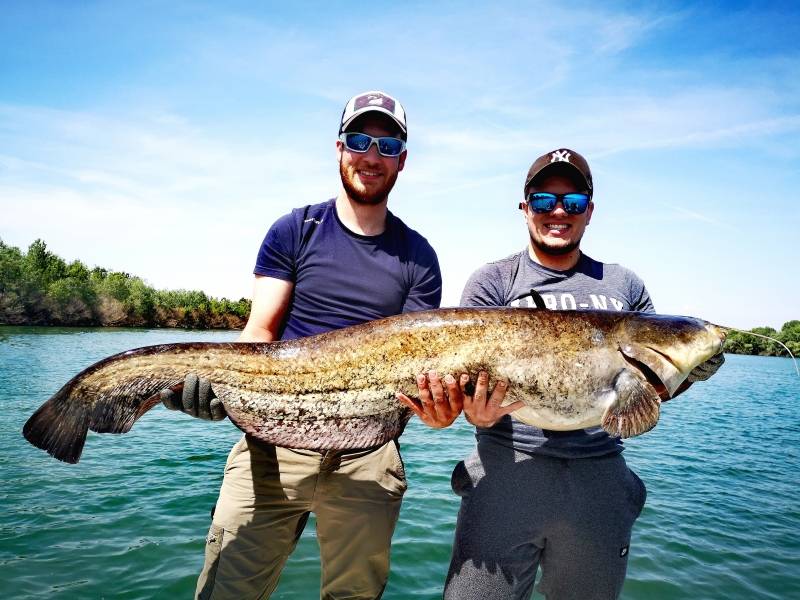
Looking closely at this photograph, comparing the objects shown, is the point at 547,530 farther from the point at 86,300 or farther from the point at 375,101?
the point at 86,300

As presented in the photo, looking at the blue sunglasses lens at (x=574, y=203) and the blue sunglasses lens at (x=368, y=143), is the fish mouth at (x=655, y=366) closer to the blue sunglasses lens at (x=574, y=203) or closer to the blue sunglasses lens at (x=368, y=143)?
the blue sunglasses lens at (x=574, y=203)

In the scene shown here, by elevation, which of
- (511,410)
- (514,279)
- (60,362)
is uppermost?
(514,279)

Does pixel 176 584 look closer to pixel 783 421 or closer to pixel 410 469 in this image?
pixel 410 469

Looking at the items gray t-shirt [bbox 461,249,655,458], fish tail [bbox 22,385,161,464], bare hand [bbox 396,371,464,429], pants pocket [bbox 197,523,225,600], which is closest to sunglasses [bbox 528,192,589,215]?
gray t-shirt [bbox 461,249,655,458]

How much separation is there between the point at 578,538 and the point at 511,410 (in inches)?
31.6

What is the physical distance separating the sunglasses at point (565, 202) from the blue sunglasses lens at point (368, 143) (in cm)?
104

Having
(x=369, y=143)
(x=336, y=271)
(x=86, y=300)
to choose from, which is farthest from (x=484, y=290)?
(x=86, y=300)

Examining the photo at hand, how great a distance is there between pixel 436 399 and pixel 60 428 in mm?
2111

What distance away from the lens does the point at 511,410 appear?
2953 mm

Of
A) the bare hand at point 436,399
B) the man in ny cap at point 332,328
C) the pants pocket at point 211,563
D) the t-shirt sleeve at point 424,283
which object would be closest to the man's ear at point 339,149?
the man in ny cap at point 332,328

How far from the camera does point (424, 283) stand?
3.57 m

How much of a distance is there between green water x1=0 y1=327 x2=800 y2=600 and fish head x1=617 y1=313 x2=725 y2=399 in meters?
4.19

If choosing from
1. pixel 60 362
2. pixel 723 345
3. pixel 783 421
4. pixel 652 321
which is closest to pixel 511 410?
pixel 652 321

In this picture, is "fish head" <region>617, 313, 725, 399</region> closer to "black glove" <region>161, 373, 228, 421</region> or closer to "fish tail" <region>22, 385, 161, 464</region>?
"black glove" <region>161, 373, 228, 421</region>
